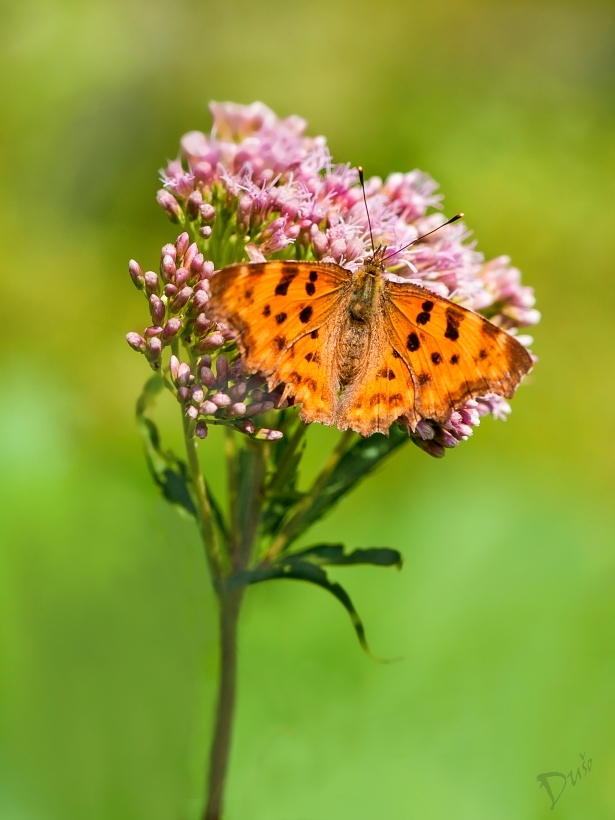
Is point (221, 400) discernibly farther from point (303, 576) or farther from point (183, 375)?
point (303, 576)

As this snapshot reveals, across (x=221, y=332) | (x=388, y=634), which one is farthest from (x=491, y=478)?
(x=221, y=332)

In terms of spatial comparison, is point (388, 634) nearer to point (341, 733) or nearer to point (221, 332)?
point (341, 733)

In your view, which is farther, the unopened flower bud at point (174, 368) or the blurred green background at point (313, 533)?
the blurred green background at point (313, 533)

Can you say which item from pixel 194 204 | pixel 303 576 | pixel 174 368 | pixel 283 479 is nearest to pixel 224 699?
pixel 303 576

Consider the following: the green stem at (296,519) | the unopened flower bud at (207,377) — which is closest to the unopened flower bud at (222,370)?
the unopened flower bud at (207,377)

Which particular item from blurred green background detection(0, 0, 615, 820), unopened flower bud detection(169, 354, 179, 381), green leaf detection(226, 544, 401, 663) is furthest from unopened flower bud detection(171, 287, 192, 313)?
blurred green background detection(0, 0, 615, 820)

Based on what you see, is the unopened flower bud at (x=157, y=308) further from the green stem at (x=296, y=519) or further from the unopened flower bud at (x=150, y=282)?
the green stem at (x=296, y=519)
